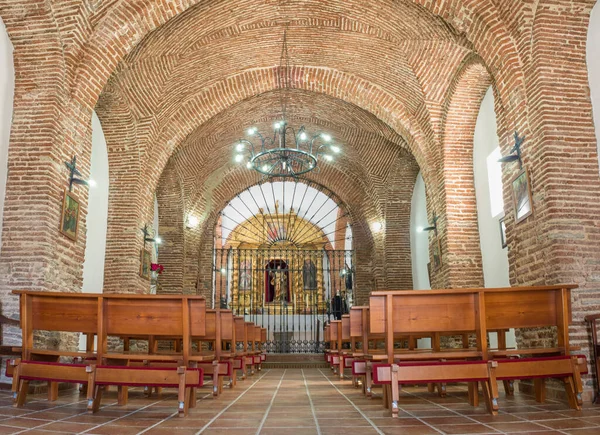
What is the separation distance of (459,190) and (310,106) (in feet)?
16.7

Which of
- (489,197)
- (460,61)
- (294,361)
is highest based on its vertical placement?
(460,61)

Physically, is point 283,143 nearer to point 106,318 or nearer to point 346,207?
point 346,207

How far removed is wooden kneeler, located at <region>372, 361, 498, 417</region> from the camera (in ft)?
13.9

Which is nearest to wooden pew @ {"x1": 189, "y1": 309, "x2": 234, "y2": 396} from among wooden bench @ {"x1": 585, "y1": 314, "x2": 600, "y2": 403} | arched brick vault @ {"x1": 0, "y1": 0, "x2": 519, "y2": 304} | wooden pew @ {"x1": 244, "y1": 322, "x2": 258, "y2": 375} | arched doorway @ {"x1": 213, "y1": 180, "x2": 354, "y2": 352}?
wooden pew @ {"x1": 244, "y1": 322, "x2": 258, "y2": 375}

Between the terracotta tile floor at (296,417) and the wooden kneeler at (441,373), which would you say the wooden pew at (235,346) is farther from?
the wooden kneeler at (441,373)

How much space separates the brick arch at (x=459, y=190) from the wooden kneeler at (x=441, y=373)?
5.59 meters

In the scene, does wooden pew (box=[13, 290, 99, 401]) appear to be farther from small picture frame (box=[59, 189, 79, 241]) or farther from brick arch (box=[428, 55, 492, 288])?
→ brick arch (box=[428, 55, 492, 288])

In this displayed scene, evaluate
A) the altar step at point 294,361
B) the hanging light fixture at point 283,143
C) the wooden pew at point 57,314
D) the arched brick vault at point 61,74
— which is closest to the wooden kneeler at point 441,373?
the wooden pew at point 57,314

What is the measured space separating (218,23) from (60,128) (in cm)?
365

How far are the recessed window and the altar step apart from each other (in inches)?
223

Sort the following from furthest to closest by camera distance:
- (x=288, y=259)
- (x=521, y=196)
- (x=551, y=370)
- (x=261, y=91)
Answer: (x=288, y=259) → (x=261, y=91) → (x=521, y=196) → (x=551, y=370)

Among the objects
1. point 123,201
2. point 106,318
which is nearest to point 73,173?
point 123,201

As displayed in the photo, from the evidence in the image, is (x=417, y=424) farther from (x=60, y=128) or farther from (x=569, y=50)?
(x=60, y=128)

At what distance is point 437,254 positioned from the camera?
1077cm
